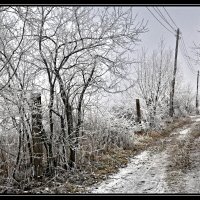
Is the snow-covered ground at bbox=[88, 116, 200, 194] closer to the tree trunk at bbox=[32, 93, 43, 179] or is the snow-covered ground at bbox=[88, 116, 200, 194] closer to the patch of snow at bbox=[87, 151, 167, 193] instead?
the patch of snow at bbox=[87, 151, 167, 193]

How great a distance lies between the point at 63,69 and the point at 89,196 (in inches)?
152

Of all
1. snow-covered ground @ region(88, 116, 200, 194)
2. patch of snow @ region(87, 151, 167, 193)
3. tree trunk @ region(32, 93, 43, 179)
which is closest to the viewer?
snow-covered ground @ region(88, 116, 200, 194)

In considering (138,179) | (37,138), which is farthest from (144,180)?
(37,138)

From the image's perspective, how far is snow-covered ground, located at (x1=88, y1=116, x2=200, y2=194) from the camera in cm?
733

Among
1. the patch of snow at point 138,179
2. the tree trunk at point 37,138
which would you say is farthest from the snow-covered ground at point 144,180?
the tree trunk at point 37,138

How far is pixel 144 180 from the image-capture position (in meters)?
8.21

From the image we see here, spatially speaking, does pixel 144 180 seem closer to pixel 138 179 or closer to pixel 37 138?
pixel 138 179

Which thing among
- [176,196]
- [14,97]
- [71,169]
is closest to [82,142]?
[71,169]

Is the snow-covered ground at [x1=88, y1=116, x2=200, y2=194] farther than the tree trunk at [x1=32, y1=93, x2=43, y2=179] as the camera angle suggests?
No

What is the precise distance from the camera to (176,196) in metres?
6.72

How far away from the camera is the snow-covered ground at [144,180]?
24.0ft

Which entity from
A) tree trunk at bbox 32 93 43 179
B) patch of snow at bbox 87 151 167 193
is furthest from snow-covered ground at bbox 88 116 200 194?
tree trunk at bbox 32 93 43 179

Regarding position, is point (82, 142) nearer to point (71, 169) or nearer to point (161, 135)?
point (71, 169)

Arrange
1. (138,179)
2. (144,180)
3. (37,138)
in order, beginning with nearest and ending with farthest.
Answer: (144,180)
(138,179)
(37,138)
